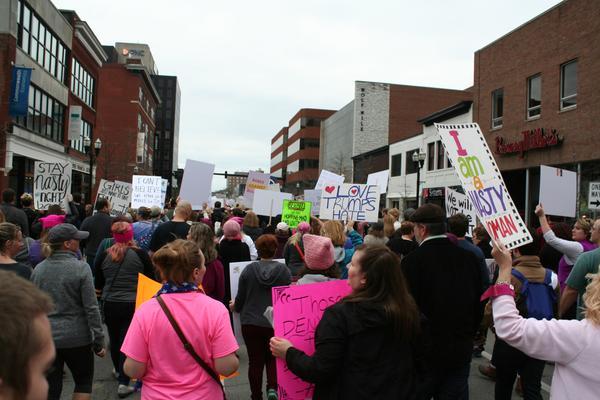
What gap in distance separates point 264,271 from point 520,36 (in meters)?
24.0

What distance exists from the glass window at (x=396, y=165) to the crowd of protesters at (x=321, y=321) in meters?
35.7

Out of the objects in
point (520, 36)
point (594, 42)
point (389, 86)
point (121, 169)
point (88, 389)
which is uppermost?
point (389, 86)

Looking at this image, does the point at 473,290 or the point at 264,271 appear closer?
the point at 473,290

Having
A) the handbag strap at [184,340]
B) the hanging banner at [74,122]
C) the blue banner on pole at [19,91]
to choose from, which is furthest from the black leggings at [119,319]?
the hanging banner at [74,122]

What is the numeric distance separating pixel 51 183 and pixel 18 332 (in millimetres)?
12398

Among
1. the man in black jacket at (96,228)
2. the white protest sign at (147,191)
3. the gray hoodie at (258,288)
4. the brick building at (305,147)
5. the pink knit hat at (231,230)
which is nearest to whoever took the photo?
the gray hoodie at (258,288)

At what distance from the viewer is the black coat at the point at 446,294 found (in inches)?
148

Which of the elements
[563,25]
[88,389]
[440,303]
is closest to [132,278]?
[88,389]

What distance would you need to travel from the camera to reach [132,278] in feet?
18.3

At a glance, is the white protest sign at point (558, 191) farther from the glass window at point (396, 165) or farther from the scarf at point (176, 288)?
the glass window at point (396, 165)

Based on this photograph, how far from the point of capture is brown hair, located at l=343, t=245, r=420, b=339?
8.98 feet

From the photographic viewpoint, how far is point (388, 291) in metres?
2.82

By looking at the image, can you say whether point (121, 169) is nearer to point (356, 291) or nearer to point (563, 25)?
point (563, 25)

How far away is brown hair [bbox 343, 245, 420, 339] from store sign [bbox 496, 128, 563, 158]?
846 inches
